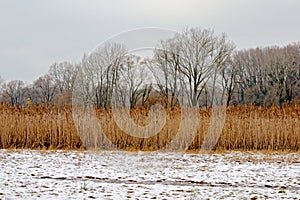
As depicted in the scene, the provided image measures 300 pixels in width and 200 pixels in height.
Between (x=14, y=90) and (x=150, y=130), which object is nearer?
(x=150, y=130)

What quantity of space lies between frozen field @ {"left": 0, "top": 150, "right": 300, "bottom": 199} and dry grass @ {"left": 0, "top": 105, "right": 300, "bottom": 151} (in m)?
1.40

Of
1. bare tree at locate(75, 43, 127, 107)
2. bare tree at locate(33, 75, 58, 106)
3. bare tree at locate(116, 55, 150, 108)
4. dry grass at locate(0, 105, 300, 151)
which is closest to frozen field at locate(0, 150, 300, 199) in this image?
dry grass at locate(0, 105, 300, 151)

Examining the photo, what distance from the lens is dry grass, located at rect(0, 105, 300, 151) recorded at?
33.7 ft

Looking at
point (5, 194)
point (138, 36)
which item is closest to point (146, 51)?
point (138, 36)

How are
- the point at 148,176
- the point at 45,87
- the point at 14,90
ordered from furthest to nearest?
the point at 14,90 < the point at 45,87 < the point at 148,176

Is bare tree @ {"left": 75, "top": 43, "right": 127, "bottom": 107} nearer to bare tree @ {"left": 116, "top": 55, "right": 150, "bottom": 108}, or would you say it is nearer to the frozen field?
bare tree @ {"left": 116, "top": 55, "right": 150, "bottom": 108}

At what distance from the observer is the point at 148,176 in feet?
19.8

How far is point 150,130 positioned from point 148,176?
14.5ft

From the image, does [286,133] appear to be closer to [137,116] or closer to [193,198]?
[137,116]

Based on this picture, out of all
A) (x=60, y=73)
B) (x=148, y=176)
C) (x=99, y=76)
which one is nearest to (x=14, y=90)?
(x=60, y=73)

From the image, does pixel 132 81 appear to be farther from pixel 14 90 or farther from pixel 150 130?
pixel 14 90

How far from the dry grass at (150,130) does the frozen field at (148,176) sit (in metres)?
1.40

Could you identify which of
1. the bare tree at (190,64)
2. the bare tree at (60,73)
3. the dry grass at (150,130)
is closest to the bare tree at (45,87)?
the bare tree at (60,73)

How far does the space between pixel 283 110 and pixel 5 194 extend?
8302 mm
